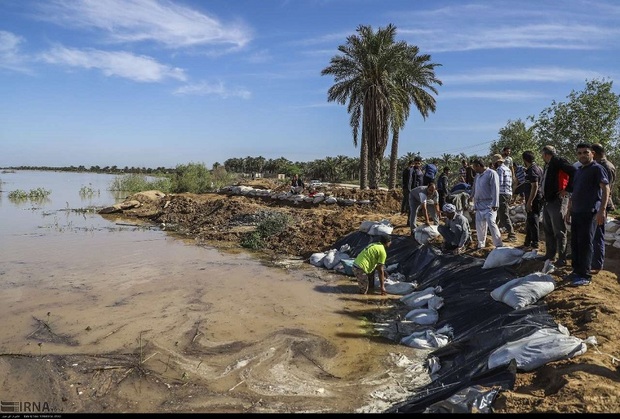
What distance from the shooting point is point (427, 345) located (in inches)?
201

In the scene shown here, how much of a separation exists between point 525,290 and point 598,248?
1135 mm

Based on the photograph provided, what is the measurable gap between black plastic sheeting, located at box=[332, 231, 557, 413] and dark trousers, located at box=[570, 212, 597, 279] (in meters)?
0.75

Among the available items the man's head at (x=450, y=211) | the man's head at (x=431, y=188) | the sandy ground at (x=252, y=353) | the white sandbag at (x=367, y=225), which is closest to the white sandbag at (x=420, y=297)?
the sandy ground at (x=252, y=353)

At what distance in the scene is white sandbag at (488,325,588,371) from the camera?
3.44m

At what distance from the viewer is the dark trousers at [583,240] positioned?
488 cm

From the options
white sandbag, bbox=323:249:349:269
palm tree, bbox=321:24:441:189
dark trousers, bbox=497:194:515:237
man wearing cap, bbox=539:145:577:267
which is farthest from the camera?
palm tree, bbox=321:24:441:189

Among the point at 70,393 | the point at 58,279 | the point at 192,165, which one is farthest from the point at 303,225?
the point at 192,165

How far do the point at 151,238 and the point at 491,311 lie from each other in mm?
11863

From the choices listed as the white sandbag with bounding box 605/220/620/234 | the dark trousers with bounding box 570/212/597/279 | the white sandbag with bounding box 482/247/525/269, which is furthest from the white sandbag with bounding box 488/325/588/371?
the white sandbag with bounding box 605/220/620/234

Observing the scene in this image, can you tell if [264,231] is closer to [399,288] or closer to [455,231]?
[399,288]

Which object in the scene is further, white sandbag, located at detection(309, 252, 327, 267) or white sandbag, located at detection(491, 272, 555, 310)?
white sandbag, located at detection(309, 252, 327, 267)

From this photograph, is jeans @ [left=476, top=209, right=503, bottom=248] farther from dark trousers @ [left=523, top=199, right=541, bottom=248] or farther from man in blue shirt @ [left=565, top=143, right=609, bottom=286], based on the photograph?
man in blue shirt @ [left=565, top=143, right=609, bottom=286]

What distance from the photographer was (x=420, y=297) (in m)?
6.66

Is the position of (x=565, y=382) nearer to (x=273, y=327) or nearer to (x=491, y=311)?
(x=491, y=311)
